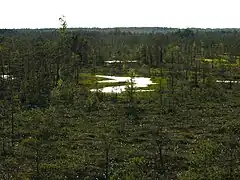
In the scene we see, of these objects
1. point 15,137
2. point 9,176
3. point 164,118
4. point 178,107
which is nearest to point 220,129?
point 164,118

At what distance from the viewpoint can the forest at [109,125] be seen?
30.2 metres

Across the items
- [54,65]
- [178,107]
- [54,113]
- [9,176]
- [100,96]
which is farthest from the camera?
[54,65]

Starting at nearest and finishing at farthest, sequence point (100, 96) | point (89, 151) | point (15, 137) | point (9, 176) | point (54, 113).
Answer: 1. point (9, 176)
2. point (89, 151)
3. point (15, 137)
4. point (54, 113)
5. point (100, 96)

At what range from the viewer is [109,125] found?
149 ft

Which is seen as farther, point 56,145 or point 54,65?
point 54,65

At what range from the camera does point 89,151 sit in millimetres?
35750

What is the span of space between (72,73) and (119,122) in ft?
113

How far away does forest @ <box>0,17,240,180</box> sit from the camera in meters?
30.2

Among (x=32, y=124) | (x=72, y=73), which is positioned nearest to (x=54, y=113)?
(x=32, y=124)

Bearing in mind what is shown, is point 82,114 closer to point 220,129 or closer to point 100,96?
point 100,96

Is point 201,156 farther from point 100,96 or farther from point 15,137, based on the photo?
point 100,96

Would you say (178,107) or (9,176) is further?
(178,107)

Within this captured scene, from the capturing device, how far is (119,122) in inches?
1844

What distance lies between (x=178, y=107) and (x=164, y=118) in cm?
695
